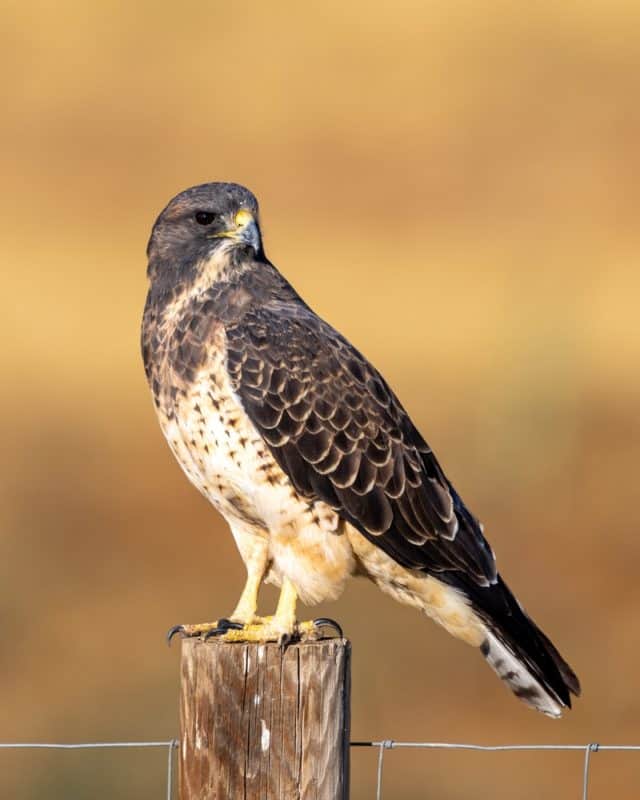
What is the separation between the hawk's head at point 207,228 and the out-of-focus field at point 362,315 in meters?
3.41

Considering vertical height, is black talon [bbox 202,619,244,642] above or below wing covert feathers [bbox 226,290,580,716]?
below

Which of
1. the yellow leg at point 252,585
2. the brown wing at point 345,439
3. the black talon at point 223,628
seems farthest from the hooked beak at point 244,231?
the black talon at point 223,628

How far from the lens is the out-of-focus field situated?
1119cm

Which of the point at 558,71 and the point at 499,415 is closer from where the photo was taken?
the point at 499,415

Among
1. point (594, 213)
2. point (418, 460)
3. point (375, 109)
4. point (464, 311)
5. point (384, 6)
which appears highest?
point (384, 6)

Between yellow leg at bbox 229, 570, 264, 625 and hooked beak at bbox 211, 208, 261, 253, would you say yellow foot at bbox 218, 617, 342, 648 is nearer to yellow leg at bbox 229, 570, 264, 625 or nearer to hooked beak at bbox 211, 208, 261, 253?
yellow leg at bbox 229, 570, 264, 625

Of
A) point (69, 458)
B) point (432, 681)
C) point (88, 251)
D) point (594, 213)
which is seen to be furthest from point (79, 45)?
point (432, 681)

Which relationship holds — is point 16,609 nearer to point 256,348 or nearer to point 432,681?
point 432,681

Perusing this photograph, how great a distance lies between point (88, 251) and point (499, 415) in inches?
374

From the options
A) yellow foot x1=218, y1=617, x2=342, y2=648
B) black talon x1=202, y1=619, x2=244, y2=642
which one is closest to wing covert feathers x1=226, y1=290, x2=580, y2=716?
yellow foot x1=218, y1=617, x2=342, y2=648

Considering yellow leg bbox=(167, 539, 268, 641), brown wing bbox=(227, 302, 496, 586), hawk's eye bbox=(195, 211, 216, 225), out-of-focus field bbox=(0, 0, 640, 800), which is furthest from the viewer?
out-of-focus field bbox=(0, 0, 640, 800)

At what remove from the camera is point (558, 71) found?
29.0m

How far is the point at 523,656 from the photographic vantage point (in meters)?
6.14

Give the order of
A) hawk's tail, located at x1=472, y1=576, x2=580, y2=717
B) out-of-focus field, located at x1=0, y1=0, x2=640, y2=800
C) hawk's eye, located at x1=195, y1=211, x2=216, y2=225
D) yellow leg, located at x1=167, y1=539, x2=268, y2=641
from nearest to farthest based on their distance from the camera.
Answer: hawk's tail, located at x1=472, y1=576, x2=580, y2=717
yellow leg, located at x1=167, y1=539, x2=268, y2=641
hawk's eye, located at x1=195, y1=211, x2=216, y2=225
out-of-focus field, located at x1=0, y1=0, x2=640, y2=800
